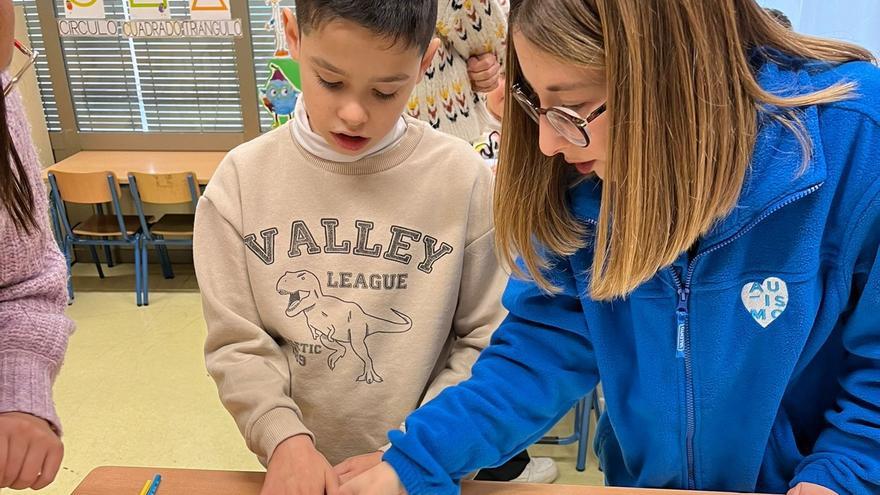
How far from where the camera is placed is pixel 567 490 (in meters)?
0.94

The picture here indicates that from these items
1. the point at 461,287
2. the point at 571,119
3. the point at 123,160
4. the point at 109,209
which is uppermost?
the point at 571,119

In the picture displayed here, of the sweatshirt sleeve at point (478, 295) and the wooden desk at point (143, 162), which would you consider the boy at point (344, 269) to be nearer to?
the sweatshirt sleeve at point (478, 295)

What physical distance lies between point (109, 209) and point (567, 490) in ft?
13.7

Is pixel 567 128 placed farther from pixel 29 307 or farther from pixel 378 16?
pixel 29 307

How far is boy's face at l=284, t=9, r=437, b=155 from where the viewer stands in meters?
0.98

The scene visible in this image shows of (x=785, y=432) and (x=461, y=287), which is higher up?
(x=461, y=287)

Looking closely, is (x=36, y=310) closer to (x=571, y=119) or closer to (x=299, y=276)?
(x=299, y=276)

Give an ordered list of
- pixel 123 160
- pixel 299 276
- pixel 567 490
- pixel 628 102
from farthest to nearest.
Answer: pixel 123 160 < pixel 299 276 < pixel 567 490 < pixel 628 102

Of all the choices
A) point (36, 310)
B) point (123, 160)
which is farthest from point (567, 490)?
point (123, 160)

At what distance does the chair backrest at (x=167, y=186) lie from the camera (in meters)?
3.65

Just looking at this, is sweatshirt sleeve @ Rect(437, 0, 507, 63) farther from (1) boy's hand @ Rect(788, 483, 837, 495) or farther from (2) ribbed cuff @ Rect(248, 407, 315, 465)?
(1) boy's hand @ Rect(788, 483, 837, 495)

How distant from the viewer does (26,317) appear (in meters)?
0.99

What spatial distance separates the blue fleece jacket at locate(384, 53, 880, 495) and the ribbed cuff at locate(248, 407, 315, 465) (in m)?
0.19

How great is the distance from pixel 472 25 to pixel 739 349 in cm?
103
